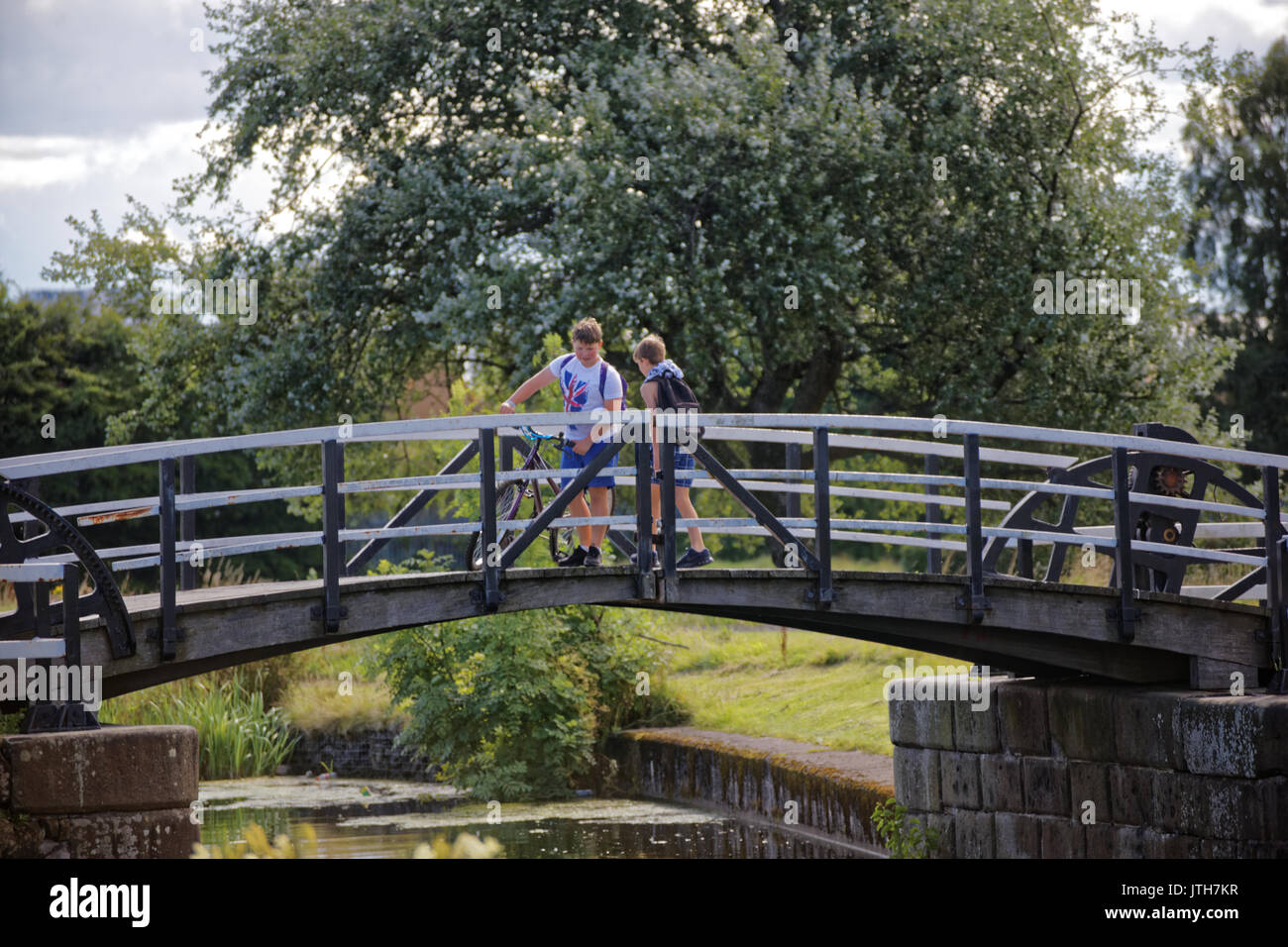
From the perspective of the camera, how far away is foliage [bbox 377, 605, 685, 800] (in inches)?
580

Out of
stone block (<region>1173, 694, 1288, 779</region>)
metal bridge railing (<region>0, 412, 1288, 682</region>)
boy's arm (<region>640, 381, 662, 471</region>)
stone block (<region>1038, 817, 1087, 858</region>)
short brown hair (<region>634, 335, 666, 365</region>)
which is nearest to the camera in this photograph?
metal bridge railing (<region>0, 412, 1288, 682</region>)

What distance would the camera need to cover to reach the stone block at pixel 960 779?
10648 millimetres

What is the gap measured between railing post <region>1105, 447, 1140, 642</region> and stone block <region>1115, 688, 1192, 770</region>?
367 mm

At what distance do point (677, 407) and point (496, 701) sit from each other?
636cm

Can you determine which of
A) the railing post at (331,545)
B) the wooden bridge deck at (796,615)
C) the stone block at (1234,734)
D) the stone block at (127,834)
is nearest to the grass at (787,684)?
the wooden bridge deck at (796,615)

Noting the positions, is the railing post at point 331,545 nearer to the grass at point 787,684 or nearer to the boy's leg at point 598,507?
the boy's leg at point 598,507

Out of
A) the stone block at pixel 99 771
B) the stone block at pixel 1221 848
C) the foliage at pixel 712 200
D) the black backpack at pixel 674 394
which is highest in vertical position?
the foliage at pixel 712 200

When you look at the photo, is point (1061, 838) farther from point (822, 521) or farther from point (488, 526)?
point (488, 526)

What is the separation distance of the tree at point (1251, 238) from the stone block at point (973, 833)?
965 inches

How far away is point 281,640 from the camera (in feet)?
25.8

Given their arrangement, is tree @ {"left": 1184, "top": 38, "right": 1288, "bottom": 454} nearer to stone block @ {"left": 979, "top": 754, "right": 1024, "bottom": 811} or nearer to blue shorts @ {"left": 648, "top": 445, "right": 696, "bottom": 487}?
stone block @ {"left": 979, "top": 754, "right": 1024, "bottom": 811}

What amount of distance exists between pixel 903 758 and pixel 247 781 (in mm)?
7278

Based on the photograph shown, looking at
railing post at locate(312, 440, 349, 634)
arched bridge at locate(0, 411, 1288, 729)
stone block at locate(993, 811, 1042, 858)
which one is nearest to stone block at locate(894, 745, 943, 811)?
stone block at locate(993, 811, 1042, 858)
